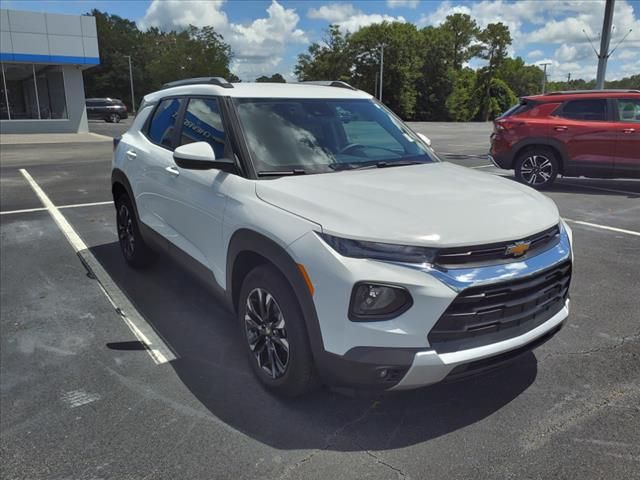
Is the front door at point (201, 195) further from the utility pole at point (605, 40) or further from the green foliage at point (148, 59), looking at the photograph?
the green foliage at point (148, 59)

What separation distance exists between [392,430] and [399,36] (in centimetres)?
7178

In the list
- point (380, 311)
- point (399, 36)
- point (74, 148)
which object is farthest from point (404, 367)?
point (399, 36)

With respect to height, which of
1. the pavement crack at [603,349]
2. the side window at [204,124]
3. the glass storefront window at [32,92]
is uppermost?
the glass storefront window at [32,92]

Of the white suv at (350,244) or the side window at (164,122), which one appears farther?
the side window at (164,122)

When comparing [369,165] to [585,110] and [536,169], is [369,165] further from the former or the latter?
[585,110]

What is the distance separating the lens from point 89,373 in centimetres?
337

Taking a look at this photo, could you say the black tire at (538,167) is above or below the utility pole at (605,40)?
below

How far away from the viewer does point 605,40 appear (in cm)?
1481

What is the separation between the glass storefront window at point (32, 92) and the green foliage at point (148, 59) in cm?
2737

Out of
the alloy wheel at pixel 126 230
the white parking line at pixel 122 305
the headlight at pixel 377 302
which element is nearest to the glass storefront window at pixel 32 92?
the white parking line at pixel 122 305

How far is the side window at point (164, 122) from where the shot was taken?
4296mm

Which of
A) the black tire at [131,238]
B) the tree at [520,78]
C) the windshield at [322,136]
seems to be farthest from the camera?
the tree at [520,78]

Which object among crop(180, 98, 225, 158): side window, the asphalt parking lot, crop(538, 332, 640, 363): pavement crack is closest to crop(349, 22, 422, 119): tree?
crop(180, 98, 225, 158): side window

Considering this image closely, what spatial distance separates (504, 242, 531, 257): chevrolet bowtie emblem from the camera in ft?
8.17
